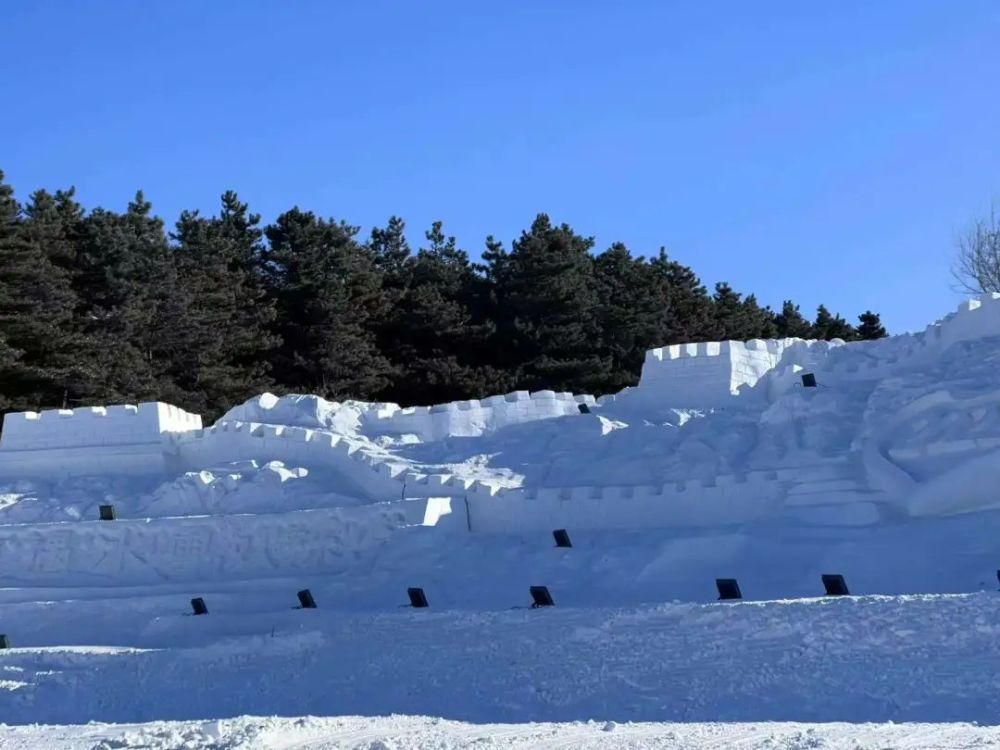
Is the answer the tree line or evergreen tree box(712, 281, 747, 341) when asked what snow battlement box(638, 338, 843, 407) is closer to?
the tree line

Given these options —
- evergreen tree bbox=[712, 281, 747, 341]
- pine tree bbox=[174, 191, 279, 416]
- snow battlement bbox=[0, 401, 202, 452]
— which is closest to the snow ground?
snow battlement bbox=[0, 401, 202, 452]

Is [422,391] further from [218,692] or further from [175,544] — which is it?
[218,692]

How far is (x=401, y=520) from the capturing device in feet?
54.0

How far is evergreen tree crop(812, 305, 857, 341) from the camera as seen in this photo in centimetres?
5016

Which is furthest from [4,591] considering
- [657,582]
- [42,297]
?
[42,297]

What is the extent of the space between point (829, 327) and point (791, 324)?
1688 millimetres

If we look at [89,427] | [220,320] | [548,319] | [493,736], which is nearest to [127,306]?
[220,320]

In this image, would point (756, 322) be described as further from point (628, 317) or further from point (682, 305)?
point (628, 317)

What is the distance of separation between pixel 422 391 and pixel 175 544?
1802 centimetres

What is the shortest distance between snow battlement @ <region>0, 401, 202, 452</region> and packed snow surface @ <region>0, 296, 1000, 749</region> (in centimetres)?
4

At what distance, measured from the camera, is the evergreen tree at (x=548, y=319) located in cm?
3359

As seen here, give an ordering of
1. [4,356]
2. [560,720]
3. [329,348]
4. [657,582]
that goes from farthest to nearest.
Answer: [329,348], [4,356], [657,582], [560,720]

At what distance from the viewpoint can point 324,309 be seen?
112 feet

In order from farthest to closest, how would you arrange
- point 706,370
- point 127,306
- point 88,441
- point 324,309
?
point 324,309
point 127,306
point 88,441
point 706,370
